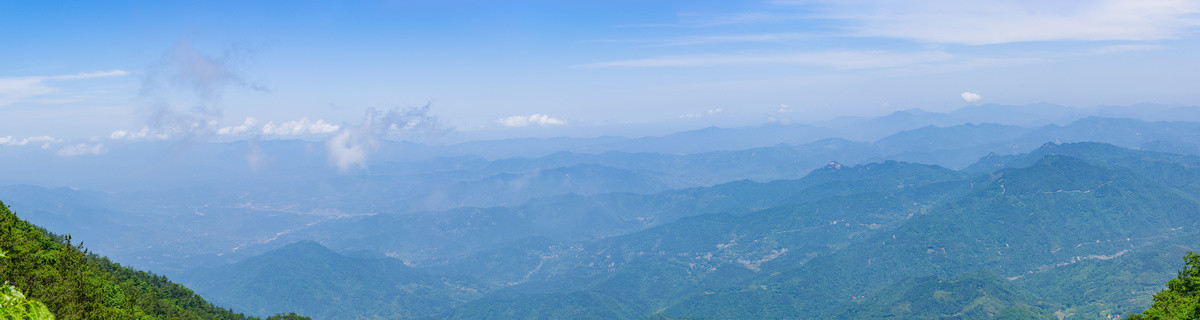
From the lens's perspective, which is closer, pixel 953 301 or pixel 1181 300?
pixel 1181 300

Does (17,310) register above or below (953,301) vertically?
above

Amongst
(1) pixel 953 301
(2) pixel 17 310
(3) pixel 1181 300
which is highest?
(2) pixel 17 310

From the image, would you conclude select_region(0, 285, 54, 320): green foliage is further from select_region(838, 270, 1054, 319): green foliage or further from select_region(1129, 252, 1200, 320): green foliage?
select_region(838, 270, 1054, 319): green foliage

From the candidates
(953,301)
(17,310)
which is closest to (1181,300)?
(17,310)

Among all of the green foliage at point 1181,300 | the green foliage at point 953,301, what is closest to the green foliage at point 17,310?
the green foliage at point 1181,300

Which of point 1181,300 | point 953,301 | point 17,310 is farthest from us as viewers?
point 953,301

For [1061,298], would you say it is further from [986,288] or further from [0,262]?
[0,262]

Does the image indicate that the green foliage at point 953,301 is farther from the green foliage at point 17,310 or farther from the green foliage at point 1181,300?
the green foliage at point 17,310

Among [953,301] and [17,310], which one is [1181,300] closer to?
[17,310]
